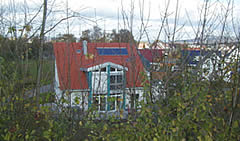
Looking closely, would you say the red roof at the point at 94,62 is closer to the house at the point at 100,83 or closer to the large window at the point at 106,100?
the house at the point at 100,83

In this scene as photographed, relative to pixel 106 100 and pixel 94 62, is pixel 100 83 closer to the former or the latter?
pixel 94 62

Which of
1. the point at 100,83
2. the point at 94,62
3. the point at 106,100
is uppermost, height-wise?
the point at 94,62

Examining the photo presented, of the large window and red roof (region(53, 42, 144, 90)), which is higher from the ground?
red roof (region(53, 42, 144, 90))

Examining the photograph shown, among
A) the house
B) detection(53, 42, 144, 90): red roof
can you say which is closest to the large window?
the house

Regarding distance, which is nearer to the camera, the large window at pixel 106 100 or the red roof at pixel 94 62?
the large window at pixel 106 100

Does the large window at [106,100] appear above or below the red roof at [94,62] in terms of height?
A: below

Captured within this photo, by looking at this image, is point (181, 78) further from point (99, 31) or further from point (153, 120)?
point (99, 31)

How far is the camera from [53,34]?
3.47 metres

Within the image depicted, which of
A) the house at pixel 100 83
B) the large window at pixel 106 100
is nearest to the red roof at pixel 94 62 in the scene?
the house at pixel 100 83

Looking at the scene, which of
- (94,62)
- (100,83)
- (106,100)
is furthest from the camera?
Result: (100,83)

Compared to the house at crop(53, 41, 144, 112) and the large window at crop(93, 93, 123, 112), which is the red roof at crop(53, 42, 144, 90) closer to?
the house at crop(53, 41, 144, 112)

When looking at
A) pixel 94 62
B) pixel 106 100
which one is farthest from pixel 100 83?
pixel 106 100

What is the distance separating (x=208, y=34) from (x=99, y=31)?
5.35ft

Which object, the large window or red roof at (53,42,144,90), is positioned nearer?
the large window
